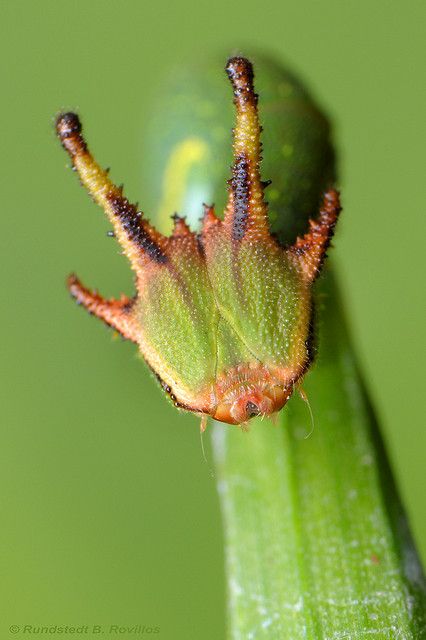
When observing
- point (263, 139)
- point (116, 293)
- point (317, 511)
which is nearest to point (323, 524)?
point (317, 511)

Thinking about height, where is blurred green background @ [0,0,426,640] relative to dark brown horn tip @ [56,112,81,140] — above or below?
below

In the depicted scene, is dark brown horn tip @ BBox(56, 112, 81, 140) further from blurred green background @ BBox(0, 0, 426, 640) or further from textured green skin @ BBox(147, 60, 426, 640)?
blurred green background @ BBox(0, 0, 426, 640)

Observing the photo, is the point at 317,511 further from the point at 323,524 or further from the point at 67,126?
the point at 67,126

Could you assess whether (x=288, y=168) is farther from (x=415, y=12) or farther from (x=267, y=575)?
(x=415, y=12)

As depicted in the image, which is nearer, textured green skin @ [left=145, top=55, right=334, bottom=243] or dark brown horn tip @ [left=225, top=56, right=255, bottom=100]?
dark brown horn tip @ [left=225, top=56, right=255, bottom=100]

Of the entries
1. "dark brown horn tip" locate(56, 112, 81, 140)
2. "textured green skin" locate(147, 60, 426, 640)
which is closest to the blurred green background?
"textured green skin" locate(147, 60, 426, 640)

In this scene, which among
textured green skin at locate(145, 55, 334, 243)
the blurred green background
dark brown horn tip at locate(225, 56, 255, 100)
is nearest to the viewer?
dark brown horn tip at locate(225, 56, 255, 100)

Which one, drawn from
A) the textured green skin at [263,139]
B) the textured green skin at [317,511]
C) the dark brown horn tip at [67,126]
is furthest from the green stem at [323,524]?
the dark brown horn tip at [67,126]
